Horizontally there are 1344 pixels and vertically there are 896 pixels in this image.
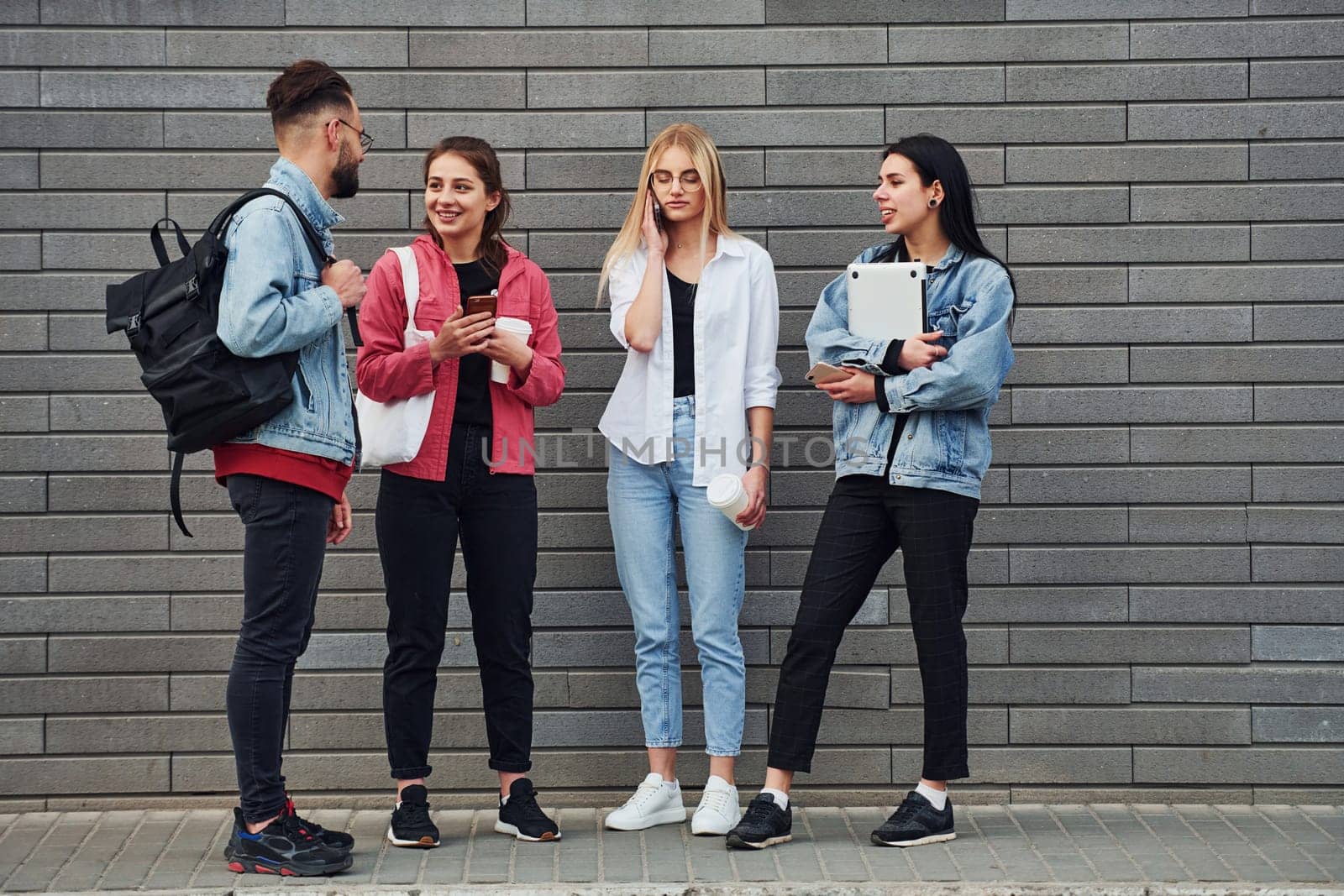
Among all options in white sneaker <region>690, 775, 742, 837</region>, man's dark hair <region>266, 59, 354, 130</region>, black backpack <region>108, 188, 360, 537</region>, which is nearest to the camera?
black backpack <region>108, 188, 360, 537</region>

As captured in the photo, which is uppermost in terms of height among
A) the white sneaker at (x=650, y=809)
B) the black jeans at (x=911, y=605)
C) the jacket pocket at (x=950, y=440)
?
the jacket pocket at (x=950, y=440)

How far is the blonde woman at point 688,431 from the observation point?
458 centimetres

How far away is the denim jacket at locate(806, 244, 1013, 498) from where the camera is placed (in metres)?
4.30

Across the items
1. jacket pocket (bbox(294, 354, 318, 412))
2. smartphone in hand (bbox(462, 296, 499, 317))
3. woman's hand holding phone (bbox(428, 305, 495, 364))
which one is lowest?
jacket pocket (bbox(294, 354, 318, 412))

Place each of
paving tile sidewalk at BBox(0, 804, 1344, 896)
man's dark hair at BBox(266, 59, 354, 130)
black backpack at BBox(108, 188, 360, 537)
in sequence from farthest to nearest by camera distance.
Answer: man's dark hair at BBox(266, 59, 354, 130), paving tile sidewalk at BBox(0, 804, 1344, 896), black backpack at BBox(108, 188, 360, 537)

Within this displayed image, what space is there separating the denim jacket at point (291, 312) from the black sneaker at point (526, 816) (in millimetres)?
1217

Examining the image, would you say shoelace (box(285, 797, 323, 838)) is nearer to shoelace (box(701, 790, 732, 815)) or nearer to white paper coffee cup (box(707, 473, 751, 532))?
shoelace (box(701, 790, 732, 815))

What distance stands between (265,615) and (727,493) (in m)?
1.44

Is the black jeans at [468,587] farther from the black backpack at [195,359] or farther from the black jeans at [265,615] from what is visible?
the black backpack at [195,359]

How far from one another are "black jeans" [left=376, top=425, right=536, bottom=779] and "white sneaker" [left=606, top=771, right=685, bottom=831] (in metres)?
0.38

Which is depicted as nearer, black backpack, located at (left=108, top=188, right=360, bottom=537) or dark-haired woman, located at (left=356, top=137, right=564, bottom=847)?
black backpack, located at (left=108, top=188, right=360, bottom=537)

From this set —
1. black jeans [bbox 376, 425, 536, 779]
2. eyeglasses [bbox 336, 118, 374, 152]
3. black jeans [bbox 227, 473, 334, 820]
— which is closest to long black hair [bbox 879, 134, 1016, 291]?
black jeans [bbox 376, 425, 536, 779]

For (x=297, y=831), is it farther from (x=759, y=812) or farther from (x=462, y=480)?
(x=759, y=812)

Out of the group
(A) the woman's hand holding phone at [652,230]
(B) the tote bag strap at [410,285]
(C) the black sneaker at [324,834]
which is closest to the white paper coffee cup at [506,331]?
(B) the tote bag strap at [410,285]
